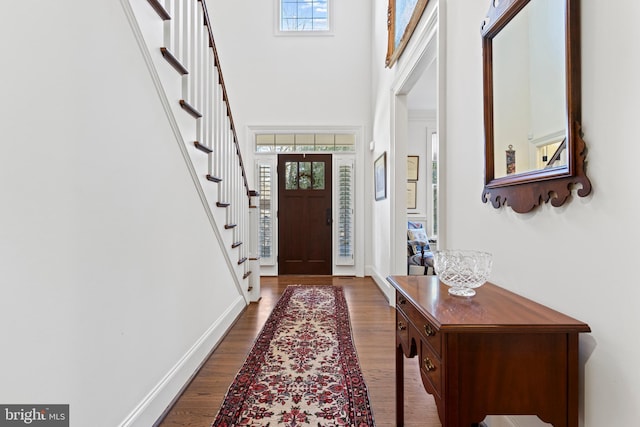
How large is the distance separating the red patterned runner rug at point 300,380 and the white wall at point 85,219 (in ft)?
1.36

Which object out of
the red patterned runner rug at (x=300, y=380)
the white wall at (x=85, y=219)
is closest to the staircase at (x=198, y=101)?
the white wall at (x=85, y=219)

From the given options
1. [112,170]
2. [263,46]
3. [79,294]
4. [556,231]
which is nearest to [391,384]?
[556,231]

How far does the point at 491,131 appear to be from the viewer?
1.44 meters

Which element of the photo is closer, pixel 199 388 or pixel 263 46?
pixel 199 388

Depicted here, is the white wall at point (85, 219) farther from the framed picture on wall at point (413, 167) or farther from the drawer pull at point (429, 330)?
the framed picture on wall at point (413, 167)

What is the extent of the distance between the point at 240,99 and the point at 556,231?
480 cm

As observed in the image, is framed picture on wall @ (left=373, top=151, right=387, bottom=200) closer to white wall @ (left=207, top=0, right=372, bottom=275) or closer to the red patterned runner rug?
white wall @ (left=207, top=0, right=372, bottom=275)

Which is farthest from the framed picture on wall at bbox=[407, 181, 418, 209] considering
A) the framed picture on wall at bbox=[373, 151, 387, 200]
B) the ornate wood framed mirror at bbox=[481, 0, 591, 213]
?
the ornate wood framed mirror at bbox=[481, 0, 591, 213]

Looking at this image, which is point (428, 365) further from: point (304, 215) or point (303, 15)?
point (303, 15)

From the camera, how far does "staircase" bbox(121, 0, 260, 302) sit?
1.53m

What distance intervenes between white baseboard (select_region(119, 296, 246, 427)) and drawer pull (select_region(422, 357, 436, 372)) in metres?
1.14

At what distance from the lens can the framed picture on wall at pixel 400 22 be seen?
8.06ft

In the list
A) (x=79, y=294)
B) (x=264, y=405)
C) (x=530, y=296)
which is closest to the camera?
(x=79, y=294)

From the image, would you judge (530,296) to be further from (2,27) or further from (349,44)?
(349,44)
